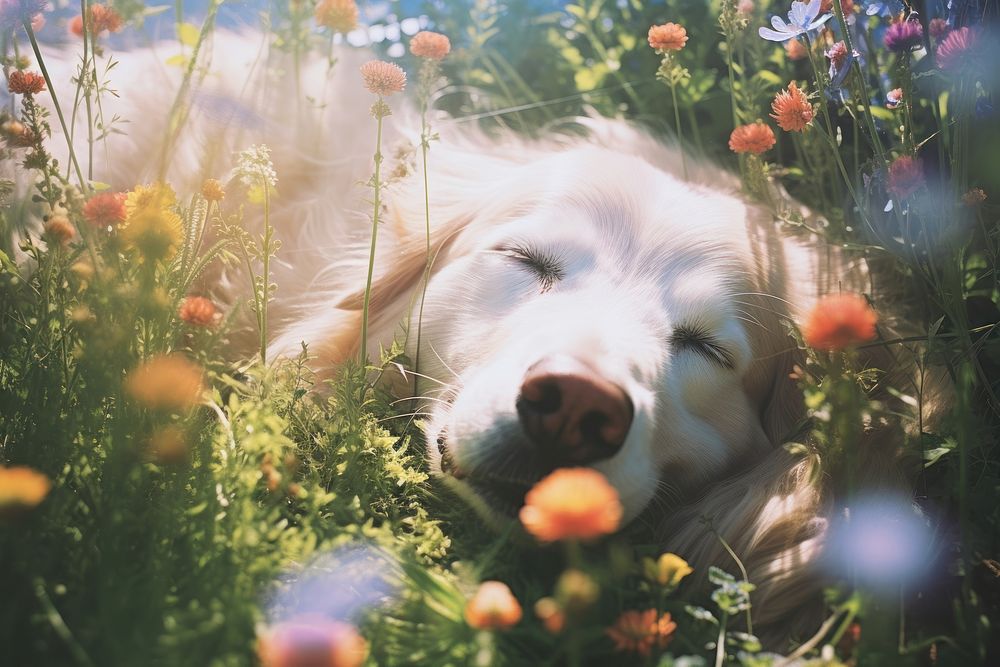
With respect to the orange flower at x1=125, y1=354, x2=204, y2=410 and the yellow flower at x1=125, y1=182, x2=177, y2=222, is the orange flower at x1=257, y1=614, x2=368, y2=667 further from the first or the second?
the yellow flower at x1=125, y1=182, x2=177, y2=222

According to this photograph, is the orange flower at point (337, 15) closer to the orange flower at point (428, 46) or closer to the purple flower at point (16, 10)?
the orange flower at point (428, 46)

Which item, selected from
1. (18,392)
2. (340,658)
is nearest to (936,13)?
(340,658)

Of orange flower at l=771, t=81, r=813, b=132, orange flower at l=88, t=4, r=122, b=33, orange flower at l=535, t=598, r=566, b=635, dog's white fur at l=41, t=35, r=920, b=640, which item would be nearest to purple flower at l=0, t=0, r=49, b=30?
orange flower at l=88, t=4, r=122, b=33

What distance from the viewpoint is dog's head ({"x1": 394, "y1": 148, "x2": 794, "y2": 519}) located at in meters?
1.61

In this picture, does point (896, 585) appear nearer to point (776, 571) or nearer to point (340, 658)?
point (776, 571)

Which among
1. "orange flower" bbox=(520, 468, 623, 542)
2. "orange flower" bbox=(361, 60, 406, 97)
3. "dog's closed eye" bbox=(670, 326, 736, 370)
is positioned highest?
"orange flower" bbox=(361, 60, 406, 97)

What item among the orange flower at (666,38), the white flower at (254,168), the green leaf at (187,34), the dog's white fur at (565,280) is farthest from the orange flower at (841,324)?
the green leaf at (187,34)

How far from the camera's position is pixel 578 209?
2264 mm

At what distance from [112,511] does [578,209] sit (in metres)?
1.50

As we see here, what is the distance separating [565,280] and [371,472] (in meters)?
0.75

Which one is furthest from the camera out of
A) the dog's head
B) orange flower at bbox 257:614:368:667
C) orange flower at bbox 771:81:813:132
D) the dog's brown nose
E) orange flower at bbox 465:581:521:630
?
orange flower at bbox 771:81:813:132

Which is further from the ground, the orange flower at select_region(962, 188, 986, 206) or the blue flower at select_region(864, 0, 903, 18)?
the blue flower at select_region(864, 0, 903, 18)

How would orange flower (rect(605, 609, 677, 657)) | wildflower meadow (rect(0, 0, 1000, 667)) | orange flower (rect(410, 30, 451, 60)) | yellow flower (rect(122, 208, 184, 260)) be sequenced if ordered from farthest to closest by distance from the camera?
1. orange flower (rect(410, 30, 451, 60))
2. yellow flower (rect(122, 208, 184, 260))
3. orange flower (rect(605, 609, 677, 657))
4. wildflower meadow (rect(0, 0, 1000, 667))

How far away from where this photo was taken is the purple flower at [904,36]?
1760mm
